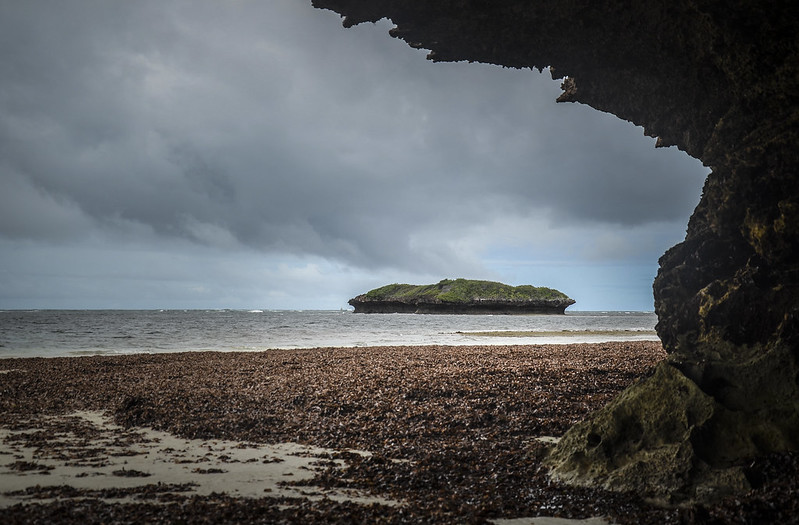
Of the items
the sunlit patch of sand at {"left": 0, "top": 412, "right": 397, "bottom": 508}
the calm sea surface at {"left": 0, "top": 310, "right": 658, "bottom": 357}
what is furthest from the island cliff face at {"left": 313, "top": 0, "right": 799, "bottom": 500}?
the calm sea surface at {"left": 0, "top": 310, "right": 658, "bottom": 357}

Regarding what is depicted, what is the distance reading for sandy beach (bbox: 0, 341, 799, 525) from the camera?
209 inches

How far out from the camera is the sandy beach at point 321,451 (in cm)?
530

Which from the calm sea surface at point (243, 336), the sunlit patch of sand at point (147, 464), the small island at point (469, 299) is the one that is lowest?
the calm sea surface at point (243, 336)

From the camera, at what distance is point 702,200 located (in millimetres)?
8750

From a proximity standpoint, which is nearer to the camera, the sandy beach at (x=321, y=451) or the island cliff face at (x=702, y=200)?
the sandy beach at (x=321, y=451)

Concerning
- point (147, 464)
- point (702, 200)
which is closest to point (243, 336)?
point (147, 464)

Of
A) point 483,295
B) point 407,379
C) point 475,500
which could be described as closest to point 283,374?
point 407,379

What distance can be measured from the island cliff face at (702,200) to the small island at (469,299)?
145829mm

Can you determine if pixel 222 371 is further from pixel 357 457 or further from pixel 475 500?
pixel 475 500

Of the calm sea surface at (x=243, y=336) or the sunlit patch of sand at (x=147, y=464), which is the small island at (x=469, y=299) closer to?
the calm sea surface at (x=243, y=336)

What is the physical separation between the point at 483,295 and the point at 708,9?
15221 centimetres

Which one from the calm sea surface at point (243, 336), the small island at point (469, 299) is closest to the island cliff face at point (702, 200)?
the calm sea surface at point (243, 336)

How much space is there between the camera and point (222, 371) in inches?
682

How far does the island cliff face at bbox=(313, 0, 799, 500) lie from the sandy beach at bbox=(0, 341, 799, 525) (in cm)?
58
